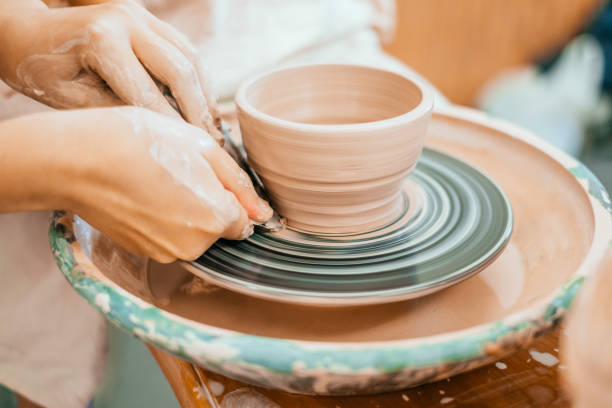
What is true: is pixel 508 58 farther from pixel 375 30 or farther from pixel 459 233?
pixel 459 233

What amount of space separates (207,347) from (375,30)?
160 centimetres

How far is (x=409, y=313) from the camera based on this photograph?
0.61m

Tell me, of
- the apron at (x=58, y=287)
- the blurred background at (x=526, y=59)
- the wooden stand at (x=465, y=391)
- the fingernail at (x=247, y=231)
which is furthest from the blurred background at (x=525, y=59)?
the fingernail at (x=247, y=231)

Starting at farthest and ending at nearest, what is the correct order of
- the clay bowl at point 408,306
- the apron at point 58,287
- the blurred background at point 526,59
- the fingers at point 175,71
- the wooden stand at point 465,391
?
1. the blurred background at point 526,59
2. the apron at point 58,287
3. the fingers at point 175,71
4. the wooden stand at point 465,391
5. the clay bowl at point 408,306

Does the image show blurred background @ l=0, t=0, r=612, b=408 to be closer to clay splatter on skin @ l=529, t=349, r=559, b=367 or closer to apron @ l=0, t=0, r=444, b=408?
apron @ l=0, t=0, r=444, b=408

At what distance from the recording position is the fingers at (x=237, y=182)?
1.89 feet

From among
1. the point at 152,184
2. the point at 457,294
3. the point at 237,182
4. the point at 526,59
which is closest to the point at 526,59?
the point at 526,59

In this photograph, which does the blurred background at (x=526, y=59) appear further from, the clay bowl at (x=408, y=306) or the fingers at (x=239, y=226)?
the fingers at (x=239, y=226)

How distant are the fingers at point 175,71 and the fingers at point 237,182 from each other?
0.37 feet

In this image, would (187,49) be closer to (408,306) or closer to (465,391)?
(408,306)

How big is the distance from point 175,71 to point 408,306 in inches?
16.4

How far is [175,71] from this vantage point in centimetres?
65

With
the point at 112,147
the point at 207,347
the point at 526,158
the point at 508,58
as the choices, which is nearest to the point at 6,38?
the point at 112,147

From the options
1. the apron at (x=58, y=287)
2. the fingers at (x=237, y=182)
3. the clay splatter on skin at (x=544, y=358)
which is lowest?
the apron at (x=58, y=287)
